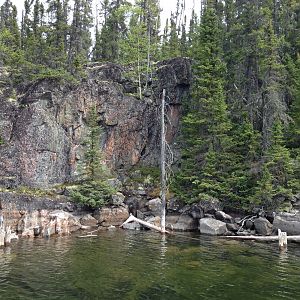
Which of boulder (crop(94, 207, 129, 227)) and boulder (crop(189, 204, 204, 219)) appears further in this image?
boulder (crop(94, 207, 129, 227))

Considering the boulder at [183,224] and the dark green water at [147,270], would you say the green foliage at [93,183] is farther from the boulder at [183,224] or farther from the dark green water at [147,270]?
the dark green water at [147,270]

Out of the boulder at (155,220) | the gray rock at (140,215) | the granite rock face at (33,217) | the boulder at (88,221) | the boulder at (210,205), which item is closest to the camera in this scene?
the granite rock face at (33,217)

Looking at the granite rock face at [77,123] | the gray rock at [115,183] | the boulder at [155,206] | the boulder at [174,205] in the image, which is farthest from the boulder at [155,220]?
the granite rock face at [77,123]

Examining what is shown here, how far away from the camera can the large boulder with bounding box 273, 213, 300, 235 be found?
82.9 ft

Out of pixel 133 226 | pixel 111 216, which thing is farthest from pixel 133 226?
pixel 111 216

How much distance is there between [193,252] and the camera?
21.2 m

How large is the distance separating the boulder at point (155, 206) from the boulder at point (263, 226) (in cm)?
885

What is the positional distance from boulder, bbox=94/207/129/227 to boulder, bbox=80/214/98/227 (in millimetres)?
427

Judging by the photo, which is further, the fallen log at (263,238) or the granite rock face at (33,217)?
the granite rock face at (33,217)

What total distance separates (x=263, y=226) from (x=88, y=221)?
46.6 ft

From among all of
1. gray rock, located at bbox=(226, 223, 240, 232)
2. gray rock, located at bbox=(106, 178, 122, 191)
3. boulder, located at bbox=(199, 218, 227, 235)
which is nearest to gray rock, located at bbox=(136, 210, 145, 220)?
gray rock, located at bbox=(106, 178, 122, 191)

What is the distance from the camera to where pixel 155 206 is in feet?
108

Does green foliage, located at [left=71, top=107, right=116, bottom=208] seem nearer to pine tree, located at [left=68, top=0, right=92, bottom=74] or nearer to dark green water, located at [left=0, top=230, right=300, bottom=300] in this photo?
dark green water, located at [left=0, top=230, right=300, bottom=300]

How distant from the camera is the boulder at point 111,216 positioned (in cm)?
3148
